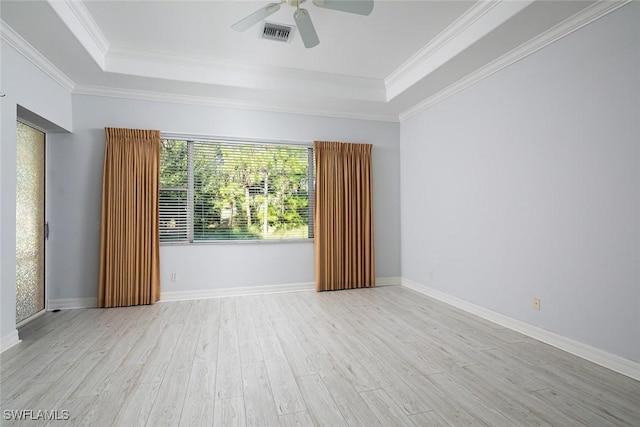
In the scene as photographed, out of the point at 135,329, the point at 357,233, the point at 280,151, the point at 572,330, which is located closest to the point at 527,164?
the point at 572,330

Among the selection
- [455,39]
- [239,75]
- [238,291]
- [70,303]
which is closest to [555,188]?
[455,39]

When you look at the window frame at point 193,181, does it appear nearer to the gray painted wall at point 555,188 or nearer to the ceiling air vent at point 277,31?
the ceiling air vent at point 277,31

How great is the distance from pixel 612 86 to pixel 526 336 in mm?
2132

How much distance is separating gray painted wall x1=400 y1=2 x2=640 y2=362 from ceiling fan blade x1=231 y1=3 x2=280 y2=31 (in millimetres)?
2322

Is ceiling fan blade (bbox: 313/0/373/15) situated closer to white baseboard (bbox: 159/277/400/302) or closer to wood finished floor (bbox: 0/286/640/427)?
wood finished floor (bbox: 0/286/640/427)

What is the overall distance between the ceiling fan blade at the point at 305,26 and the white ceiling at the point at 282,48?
285mm


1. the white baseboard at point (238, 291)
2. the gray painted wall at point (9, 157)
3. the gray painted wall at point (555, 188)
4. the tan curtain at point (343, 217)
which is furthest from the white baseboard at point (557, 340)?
the gray painted wall at point (9, 157)

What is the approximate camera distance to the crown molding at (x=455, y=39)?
2674 millimetres

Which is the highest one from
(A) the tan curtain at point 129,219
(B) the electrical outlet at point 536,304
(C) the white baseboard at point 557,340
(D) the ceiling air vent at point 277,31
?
(D) the ceiling air vent at point 277,31

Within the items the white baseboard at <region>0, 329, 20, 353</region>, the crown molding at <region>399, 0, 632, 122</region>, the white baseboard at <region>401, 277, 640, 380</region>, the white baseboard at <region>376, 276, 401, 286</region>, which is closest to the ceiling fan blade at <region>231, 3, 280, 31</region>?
the crown molding at <region>399, 0, 632, 122</region>

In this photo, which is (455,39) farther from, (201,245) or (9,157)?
(9,157)

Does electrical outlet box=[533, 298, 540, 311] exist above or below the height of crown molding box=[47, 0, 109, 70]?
below

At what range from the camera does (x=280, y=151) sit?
477 cm

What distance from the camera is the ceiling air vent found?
3131 millimetres
